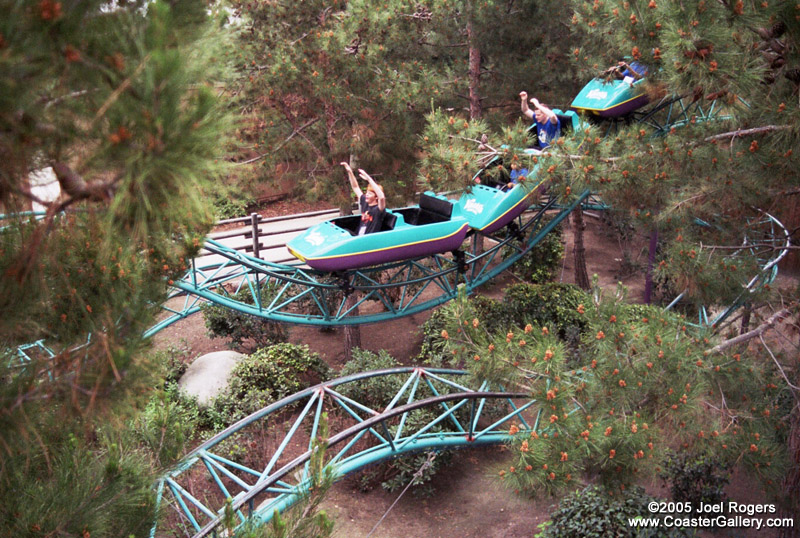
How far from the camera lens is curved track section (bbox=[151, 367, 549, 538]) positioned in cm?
469

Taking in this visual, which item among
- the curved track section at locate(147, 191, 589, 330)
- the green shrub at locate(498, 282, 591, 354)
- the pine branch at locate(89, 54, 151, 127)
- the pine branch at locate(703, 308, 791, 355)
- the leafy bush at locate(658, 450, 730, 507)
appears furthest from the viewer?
the green shrub at locate(498, 282, 591, 354)

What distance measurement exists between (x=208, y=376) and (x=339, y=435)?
166 inches

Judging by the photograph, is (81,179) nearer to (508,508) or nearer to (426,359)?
(508,508)

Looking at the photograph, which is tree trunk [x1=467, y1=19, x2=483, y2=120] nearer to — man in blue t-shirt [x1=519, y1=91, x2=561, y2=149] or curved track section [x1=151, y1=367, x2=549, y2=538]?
man in blue t-shirt [x1=519, y1=91, x2=561, y2=149]

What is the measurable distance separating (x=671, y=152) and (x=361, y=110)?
4.41m

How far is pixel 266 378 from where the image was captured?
26.8 ft

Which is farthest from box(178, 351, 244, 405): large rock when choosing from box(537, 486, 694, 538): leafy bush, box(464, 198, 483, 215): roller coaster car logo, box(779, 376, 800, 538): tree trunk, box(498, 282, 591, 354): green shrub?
box(779, 376, 800, 538): tree trunk

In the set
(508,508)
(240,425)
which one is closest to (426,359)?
(508,508)

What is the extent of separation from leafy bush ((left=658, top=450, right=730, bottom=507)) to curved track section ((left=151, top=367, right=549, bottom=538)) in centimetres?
138

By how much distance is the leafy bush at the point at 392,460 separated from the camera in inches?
271

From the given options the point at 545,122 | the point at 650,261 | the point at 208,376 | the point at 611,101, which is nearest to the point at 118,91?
the point at 208,376

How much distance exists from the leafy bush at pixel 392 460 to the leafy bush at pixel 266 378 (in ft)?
2.47

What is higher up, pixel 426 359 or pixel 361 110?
pixel 361 110

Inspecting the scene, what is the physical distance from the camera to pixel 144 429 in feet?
9.61
